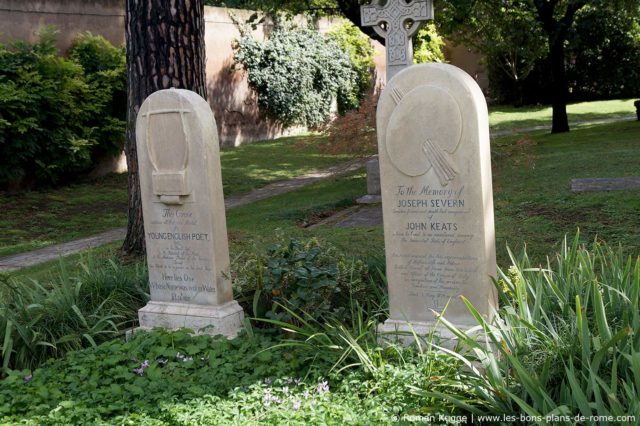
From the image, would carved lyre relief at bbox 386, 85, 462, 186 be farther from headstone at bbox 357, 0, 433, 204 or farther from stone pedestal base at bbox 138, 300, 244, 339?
headstone at bbox 357, 0, 433, 204

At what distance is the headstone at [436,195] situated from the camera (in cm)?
480

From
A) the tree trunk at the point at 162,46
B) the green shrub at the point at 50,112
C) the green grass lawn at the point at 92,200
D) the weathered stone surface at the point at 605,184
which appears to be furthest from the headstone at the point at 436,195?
the green shrub at the point at 50,112

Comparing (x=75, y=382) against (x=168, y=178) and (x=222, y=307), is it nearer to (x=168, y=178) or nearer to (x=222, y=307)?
(x=222, y=307)

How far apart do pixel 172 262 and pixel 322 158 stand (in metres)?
13.2

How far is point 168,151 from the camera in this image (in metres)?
5.95

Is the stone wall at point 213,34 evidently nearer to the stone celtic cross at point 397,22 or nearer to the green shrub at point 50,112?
the green shrub at point 50,112

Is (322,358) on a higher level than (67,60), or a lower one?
lower

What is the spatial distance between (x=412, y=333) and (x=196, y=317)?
1.89 metres

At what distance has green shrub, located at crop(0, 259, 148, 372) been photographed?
563 cm

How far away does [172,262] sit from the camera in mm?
6090

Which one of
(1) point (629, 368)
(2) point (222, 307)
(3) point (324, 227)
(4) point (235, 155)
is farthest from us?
(4) point (235, 155)

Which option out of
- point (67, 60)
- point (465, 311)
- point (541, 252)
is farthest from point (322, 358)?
point (67, 60)

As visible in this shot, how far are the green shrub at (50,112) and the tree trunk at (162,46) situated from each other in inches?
239

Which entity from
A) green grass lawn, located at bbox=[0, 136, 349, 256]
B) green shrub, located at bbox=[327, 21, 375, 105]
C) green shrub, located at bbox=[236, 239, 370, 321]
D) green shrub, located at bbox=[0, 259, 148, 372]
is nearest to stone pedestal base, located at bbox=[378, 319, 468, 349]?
green shrub, located at bbox=[236, 239, 370, 321]
